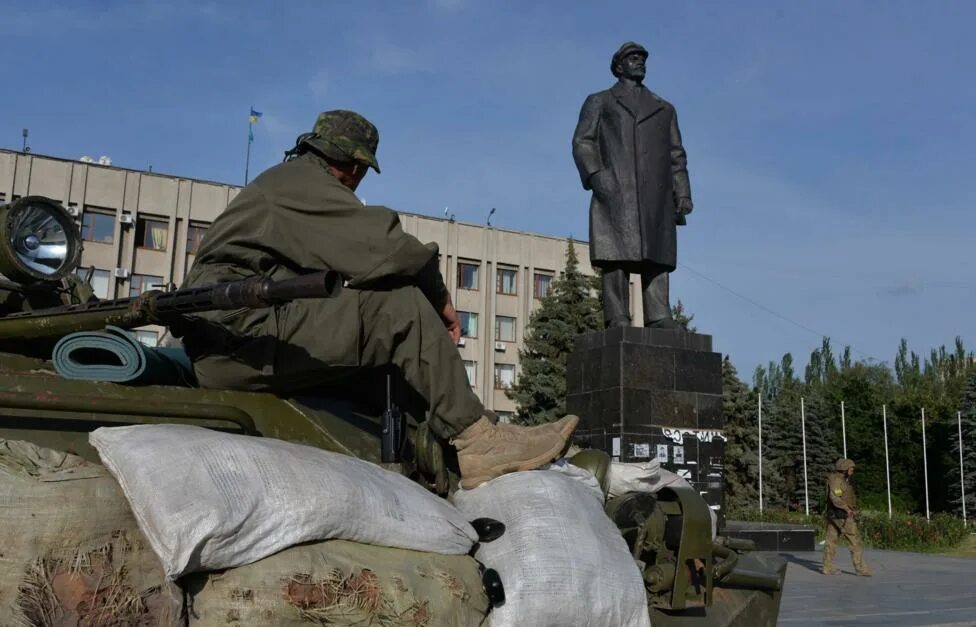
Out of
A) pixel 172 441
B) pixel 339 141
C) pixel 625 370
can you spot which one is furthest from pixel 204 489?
pixel 625 370

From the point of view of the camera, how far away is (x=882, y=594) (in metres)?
11.3

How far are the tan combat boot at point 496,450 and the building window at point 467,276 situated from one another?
41631mm

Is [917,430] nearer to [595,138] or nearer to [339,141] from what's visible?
[595,138]

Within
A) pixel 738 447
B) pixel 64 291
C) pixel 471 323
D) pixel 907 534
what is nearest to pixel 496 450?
pixel 64 291

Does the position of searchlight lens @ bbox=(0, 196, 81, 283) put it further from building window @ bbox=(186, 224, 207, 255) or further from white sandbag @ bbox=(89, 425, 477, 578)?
building window @ bbox=(186, 224, 207, 255)

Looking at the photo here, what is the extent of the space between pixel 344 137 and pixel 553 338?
3118cm

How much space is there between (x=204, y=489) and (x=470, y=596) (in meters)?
0.75

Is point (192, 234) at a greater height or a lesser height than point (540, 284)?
greater

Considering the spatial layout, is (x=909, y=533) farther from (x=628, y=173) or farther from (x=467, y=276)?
(x=467, y=276)

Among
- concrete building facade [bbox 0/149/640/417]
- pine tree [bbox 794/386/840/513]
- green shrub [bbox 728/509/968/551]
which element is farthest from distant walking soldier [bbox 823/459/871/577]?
pine tree [bbox 794/386/840/513]

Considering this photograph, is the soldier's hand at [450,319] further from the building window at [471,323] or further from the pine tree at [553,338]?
the building window at [471,323]

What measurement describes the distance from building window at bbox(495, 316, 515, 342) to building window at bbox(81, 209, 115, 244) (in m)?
16.5

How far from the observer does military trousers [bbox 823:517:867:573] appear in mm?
14078

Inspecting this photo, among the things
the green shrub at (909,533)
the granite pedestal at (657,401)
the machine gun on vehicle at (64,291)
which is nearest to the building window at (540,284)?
the green shrub at (909,533)
